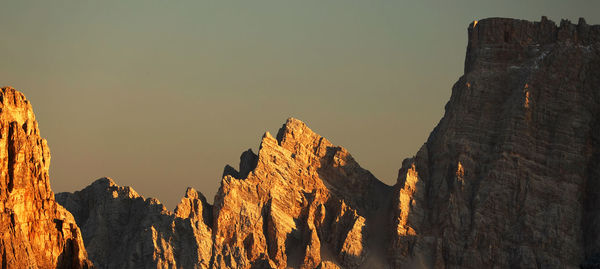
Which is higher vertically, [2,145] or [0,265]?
[2,145]

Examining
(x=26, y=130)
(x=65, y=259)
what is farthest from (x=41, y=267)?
(x=26, y=130)

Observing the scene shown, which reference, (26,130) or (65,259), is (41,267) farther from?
(26,130)

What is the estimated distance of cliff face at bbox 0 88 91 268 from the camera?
12988 cm

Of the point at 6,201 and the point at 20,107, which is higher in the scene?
the point at 20,107

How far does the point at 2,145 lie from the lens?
132875mm

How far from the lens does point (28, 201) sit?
132750 mm

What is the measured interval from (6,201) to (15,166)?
10.6ft

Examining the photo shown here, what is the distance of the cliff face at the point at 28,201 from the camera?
426 feet

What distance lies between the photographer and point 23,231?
131 m

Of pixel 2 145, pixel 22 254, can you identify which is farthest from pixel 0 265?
pixel 2 145

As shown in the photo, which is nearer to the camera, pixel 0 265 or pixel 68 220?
pixel 0 265

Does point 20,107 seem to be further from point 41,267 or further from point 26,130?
point 41,267

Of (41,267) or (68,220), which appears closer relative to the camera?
(41,267)

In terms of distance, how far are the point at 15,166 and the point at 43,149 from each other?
3.97 m
